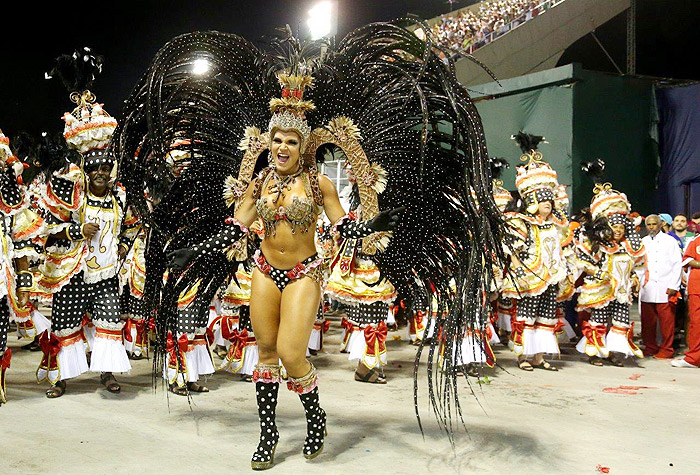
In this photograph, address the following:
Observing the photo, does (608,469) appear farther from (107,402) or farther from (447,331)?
(107,402)

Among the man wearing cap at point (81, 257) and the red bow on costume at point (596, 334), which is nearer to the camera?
the man wearing cap at point (81, 257)

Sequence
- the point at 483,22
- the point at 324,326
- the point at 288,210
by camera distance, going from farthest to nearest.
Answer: the point at 483,22
the point at 324,326
the point at 288,210

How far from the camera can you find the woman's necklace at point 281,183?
4.16 metres

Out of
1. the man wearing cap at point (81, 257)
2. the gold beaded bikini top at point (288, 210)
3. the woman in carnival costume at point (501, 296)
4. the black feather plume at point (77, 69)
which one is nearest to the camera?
the gold beaded bikini top at point (288, 210)

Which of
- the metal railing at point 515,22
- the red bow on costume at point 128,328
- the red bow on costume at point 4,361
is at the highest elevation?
the metal railing at point 515,22

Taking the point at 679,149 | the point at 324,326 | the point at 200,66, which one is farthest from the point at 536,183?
the point at 679,149

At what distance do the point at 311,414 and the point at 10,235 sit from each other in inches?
115

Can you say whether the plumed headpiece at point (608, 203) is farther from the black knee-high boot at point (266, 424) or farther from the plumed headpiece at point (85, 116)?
the plumed headpiece at point (85, 116)

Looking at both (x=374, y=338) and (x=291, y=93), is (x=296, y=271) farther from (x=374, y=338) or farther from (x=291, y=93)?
(x=374, y=338)

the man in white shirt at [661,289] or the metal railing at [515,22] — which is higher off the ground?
the metal railing at [515,22]

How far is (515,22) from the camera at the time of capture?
1738 cm

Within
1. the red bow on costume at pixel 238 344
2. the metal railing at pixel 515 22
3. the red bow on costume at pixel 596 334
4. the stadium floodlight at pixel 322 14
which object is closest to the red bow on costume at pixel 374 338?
the red bow on costume at pixel 238 344

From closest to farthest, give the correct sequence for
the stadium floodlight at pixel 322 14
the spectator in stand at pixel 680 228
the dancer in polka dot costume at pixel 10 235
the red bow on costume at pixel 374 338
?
the dancer in polka dot costume at pixel 10 235, the red bow on costume at pixel 374 338, the spectator in stand at pixel 680 228, the stadium floodlight at pixel 322 14

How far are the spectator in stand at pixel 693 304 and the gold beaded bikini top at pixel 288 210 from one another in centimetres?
→ 568
